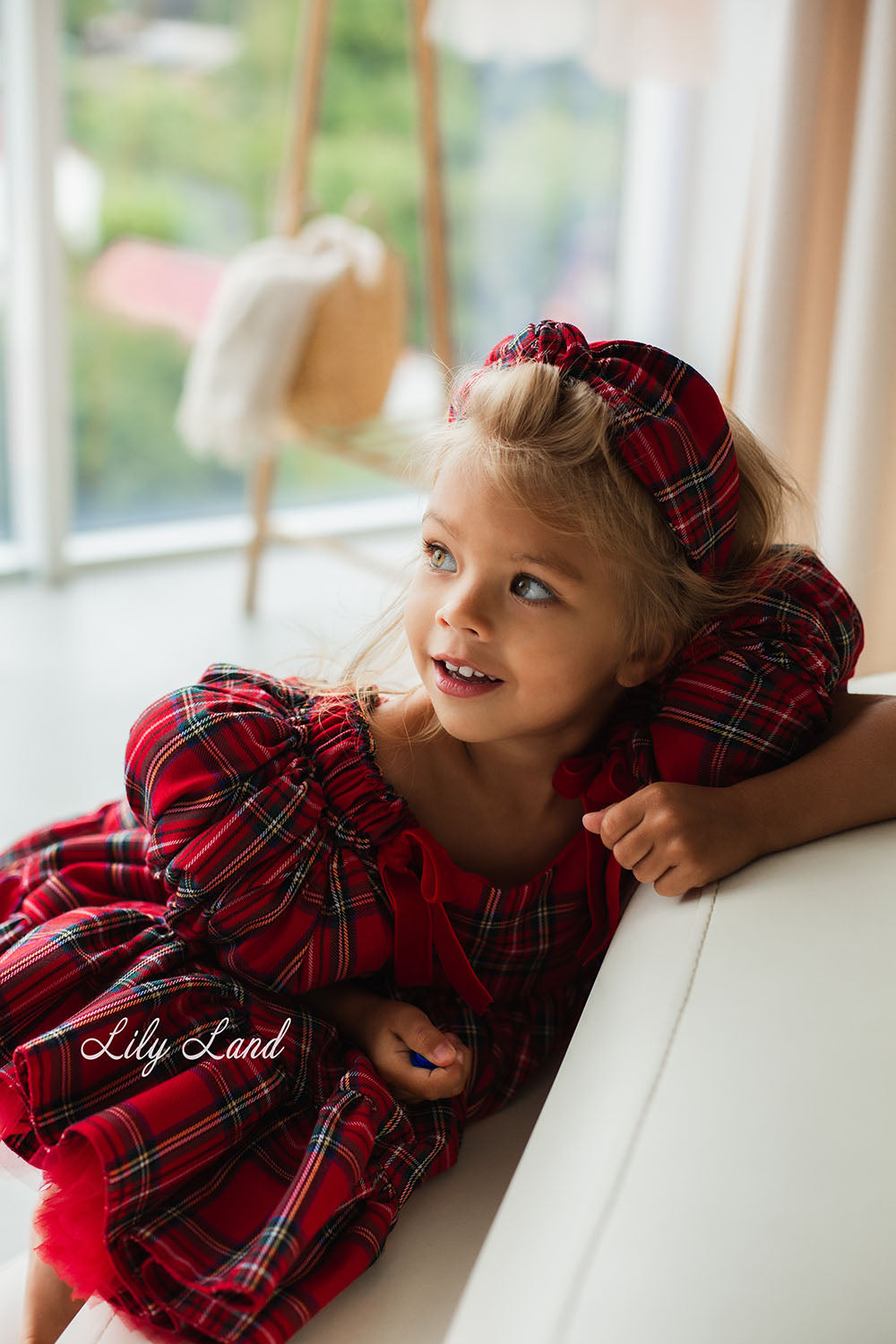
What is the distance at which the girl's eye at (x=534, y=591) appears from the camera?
2.90 feet

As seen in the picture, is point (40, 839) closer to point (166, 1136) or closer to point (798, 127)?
point (166, 1136)

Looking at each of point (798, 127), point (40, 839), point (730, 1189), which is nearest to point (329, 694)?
point (40, 839)

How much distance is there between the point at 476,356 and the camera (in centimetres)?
369

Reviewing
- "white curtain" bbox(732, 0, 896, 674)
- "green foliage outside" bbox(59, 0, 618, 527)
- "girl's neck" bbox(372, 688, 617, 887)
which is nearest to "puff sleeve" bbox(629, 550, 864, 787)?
"girl's neck" bbox(372, 688, 617, 887)

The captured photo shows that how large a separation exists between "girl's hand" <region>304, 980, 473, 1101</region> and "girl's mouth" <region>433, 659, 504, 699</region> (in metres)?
0.23

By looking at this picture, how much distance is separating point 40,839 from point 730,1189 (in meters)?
0.70

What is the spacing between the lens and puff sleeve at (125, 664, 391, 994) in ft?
2.90

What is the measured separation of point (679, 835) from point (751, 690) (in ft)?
0.48

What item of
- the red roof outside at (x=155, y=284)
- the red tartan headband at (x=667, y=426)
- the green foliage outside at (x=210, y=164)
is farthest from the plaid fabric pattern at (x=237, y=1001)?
the red roof outside at (x=155, y=284)

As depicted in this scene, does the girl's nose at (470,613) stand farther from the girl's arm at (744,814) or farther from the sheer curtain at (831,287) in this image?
the sheer curtain at (831,287)

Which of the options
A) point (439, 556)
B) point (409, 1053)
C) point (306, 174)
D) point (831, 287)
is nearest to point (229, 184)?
point (306, 174)

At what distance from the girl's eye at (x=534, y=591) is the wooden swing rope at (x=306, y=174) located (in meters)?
1.60

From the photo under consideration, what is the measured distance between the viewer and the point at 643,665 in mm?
959

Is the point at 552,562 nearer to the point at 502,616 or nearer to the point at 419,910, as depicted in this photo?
the point at 502,616
